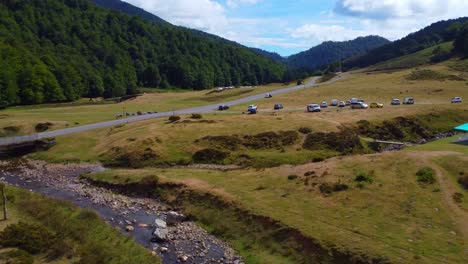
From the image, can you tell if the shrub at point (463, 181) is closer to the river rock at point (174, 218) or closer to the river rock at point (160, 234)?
the river rock at point (174, 218)

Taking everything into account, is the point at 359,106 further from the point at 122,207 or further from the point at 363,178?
the point at 122,207

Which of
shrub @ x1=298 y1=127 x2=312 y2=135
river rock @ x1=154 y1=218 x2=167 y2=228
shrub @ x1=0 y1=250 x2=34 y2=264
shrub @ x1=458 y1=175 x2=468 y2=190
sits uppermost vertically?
shrub @ x1=298 y1=127 x2=312 y2=135

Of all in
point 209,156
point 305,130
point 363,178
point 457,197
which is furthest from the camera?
point 305,130

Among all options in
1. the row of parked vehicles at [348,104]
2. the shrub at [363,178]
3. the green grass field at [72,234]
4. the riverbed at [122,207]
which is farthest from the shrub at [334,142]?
the green grass field at [72,234]

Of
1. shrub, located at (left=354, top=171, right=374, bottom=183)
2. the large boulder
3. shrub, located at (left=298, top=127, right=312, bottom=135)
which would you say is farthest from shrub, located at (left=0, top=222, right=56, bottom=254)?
shrub, located at (left=298, top=127, right=312, bottom=135)

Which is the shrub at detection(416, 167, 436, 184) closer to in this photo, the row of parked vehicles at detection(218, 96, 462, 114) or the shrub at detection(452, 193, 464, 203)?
the shrub at detection(452, 193, 464, 203)

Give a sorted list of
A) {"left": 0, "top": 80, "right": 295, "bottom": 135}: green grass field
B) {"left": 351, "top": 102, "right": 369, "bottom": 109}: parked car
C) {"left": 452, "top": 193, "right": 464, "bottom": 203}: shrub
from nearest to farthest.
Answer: {"left": 452, "top": 193, "right": 464, "bottom": 203}: shrub
{"left": 0, "top": 80, "right": 295, "bottom": 135}: green grass field
{"left": 351, "top": 102, "right": 369, "bottom": 109}: parked car

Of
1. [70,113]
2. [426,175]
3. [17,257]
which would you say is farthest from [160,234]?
[70,113]
